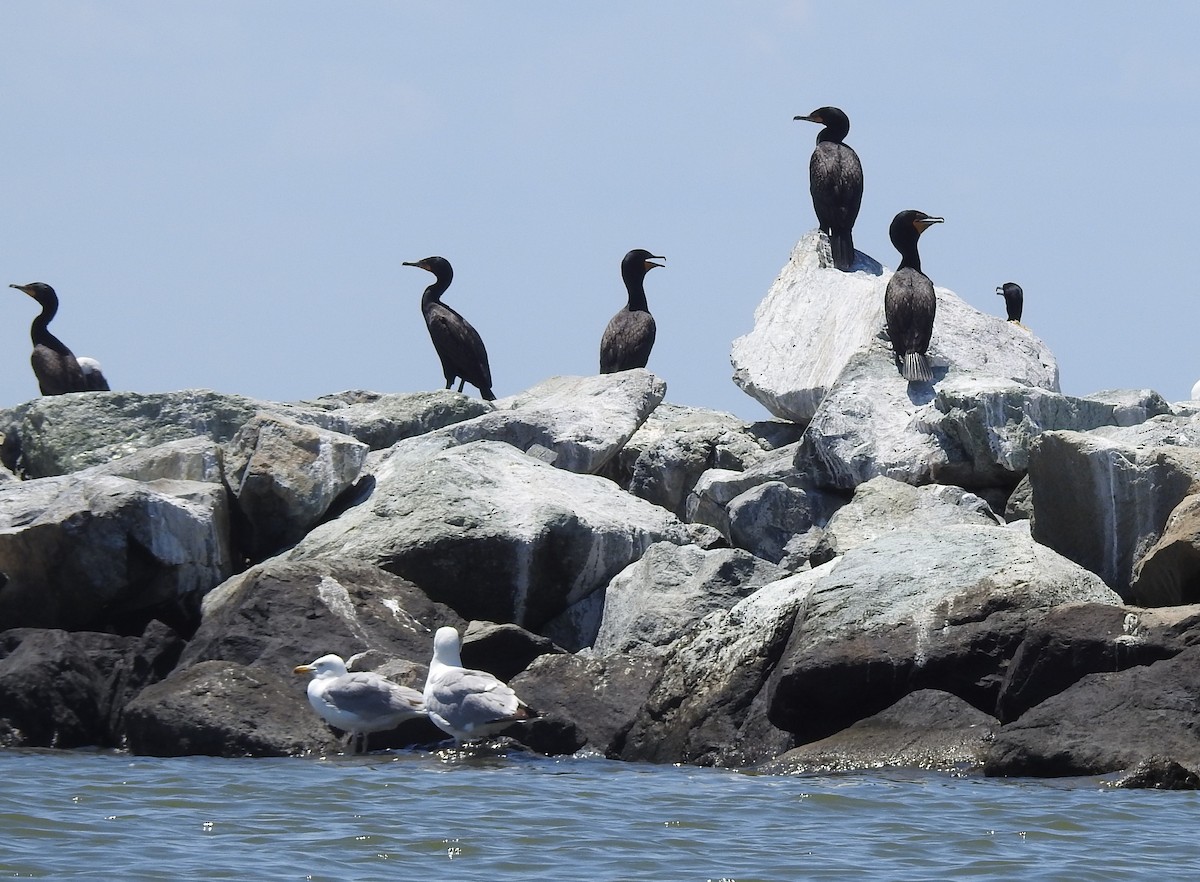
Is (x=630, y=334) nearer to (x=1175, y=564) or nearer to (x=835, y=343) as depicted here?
(x=835, y=343)

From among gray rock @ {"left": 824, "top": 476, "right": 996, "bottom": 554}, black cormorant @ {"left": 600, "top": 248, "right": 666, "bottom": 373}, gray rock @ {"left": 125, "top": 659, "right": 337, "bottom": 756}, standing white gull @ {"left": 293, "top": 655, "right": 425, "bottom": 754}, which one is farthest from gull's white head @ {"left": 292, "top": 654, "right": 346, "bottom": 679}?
black cormorant @ {"left": 600, "top": 248, "right": 666, "bottom": 373}

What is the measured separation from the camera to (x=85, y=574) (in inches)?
476

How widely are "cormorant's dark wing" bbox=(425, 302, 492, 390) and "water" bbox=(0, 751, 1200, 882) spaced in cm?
983

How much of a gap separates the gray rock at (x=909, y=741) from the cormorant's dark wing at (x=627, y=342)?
9780mm

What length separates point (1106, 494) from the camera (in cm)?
1125

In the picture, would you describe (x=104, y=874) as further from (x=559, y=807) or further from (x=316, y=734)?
(x=316, y=734)

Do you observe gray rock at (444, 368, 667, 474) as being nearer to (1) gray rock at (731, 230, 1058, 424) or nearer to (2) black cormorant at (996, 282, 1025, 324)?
(1) gray rock at (731, 230, 1058, 424)

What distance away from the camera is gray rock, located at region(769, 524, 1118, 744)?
30.8 feet

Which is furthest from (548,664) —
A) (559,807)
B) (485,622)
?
(559,807)

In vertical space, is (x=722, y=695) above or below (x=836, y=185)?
below

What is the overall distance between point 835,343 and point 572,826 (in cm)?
828

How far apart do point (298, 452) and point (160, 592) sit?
1392 millimetres

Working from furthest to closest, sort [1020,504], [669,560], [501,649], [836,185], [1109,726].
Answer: [836,185] < [1020,504] < [669,560] < [501,649] < [1109,726]

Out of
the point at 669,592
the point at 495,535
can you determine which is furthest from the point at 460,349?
the point at 669,592
